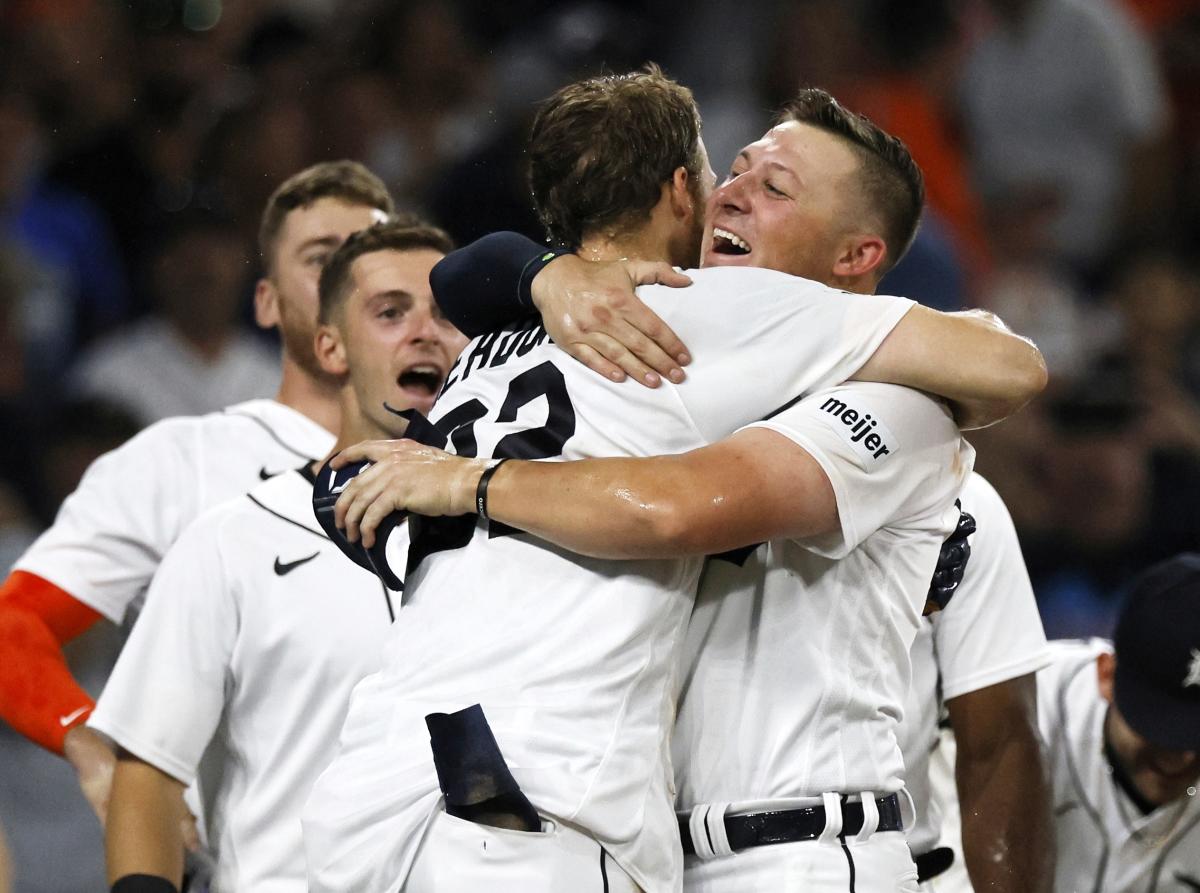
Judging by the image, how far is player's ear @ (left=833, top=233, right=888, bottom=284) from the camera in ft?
9.99

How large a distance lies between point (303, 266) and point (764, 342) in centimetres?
226

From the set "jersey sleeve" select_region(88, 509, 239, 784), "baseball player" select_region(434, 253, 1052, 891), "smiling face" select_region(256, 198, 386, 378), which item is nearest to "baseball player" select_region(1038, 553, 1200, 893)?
"baseball player" select_region(434, 253, 1052, 891)

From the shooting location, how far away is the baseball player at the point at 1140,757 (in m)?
3.92

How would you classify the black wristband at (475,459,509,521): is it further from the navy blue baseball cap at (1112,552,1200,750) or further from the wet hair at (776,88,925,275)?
the navy blue baseball cap at (1112,552,1200,750)

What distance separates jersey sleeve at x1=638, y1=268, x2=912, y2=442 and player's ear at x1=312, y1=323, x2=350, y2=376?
1.58 metres

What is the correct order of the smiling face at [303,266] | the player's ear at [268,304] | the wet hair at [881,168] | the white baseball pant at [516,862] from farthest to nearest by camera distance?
1. the player's ear at [268,304]
2. the smiling face at [303,266]
3. the wet hair at [881,168]
4. the white baseball pant at [516,862]

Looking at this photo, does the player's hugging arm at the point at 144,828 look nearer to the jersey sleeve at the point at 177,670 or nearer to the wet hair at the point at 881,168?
the jersey sleeve at the point at 177,670

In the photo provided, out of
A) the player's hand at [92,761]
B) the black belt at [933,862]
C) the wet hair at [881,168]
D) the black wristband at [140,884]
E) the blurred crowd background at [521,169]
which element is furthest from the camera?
the blurred crowd background at [521,169]

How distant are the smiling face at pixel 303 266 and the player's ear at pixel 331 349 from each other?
271mm

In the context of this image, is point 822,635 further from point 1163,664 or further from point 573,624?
point 1163,664

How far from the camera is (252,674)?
359 centimetres

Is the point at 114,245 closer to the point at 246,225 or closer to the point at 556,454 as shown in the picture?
the point at 246,225

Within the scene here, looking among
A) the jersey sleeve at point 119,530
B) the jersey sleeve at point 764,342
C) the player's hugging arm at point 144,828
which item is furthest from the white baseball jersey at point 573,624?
the jersey sleeve at point 119,530

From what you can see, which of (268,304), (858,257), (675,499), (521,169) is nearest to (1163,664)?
(858,257)
